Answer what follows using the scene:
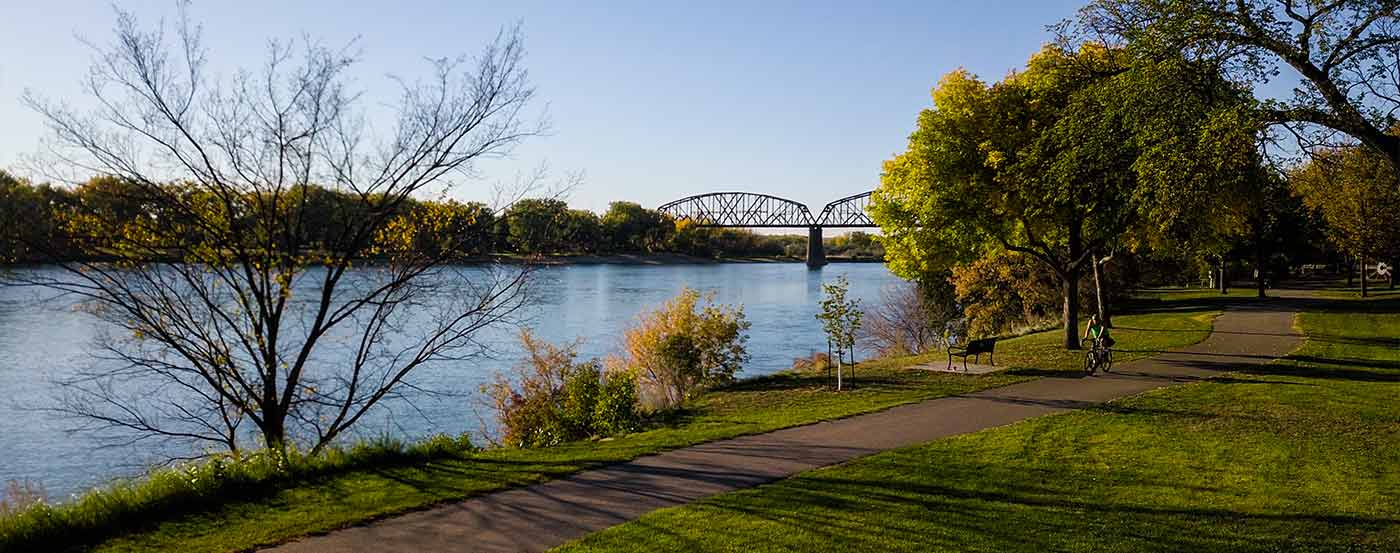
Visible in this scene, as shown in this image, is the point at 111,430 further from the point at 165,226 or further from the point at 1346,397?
the point at 1346,397

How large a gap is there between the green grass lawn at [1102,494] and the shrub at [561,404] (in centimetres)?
713

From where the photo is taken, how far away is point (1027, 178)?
17.6m

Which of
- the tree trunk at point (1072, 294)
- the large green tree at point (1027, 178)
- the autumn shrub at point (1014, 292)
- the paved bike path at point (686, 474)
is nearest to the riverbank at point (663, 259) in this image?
the autumn shrub at point (1014, 292)

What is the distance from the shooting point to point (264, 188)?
1272 cm

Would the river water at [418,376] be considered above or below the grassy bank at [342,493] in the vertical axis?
below

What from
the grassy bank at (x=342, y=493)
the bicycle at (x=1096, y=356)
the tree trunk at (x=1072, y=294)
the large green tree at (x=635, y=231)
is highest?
the large green tree at (x=635, y=231)

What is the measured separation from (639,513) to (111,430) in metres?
21.4

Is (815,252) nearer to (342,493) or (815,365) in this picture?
(815,365)

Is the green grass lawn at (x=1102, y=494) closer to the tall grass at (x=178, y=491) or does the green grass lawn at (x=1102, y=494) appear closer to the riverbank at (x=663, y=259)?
the tall grass at (x=178, y=491)

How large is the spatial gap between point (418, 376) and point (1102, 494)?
24.9m

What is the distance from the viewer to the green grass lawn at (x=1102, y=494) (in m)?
7.93

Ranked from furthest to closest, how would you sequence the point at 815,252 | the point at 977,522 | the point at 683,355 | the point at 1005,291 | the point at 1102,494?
the point at 815,252, the point at 1005,291, the point at 683,355, the point at 1102,494, the point at 977,522

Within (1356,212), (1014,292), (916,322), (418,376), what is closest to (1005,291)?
(1014,292)

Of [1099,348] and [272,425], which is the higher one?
[1099,348]
